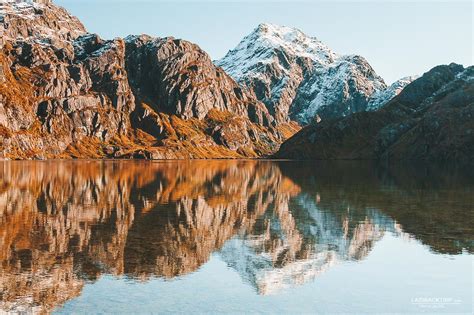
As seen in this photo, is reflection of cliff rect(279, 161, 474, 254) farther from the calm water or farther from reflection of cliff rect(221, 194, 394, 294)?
reflection of cliff rect(221, 194, 394, 294)

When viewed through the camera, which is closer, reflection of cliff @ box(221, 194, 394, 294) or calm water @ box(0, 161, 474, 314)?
calm water @ box(0, 161, 474, 314)

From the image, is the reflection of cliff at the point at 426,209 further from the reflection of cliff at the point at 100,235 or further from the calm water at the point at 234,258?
the reflection of cliff at the point at 100,235

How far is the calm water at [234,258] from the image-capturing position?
25.1 metres

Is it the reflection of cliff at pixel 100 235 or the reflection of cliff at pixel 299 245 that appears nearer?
the reflection of cliff at pixel 100 235

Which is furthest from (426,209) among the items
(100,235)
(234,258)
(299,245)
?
(100,235)

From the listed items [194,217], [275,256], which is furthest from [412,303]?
[194,217]

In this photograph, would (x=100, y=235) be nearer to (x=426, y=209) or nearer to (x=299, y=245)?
(x=299, y=245)

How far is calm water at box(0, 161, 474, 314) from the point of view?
82.4 ft

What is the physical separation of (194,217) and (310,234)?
14.6 meters

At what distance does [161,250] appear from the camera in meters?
35.7

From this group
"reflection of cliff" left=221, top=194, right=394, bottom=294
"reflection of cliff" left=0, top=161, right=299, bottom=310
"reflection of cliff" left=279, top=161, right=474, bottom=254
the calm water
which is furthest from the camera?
"reflection of cliff" left=279, top=161, right=474, bottom=254

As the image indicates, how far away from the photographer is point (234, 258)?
1353 inches

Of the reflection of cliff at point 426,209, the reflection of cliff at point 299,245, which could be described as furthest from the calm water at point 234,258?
the reflection of cliff at point 426,209

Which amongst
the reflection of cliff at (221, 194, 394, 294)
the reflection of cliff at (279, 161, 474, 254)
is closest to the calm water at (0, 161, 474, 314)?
the reflection of cliff at (221, 194, 394, 294)
